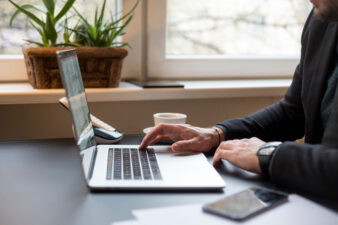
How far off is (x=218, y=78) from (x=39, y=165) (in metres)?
1.05

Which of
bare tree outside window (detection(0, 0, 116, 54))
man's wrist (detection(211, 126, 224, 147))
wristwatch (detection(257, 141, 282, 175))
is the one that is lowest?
man's wrist (detection(211, 126, 224, 147))

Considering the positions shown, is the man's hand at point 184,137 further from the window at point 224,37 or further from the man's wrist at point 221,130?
the window at point 224,37

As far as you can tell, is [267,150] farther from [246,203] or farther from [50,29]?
[50,29]

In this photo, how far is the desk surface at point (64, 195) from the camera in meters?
0.76

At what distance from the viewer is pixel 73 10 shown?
1.67 metres

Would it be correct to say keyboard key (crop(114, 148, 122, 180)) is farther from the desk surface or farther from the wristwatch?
the wristwatch

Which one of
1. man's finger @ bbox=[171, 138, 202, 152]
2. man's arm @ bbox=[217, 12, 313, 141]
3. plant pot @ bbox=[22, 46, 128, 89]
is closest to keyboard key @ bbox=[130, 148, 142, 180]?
man's finger @ bbox=[171, 138, 202, 152]

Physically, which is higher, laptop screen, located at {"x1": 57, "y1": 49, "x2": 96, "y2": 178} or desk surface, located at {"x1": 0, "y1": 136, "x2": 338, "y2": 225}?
laptop screen, located at {"x1": 57, "y1": 49, "x2": 96, "y2": 178}

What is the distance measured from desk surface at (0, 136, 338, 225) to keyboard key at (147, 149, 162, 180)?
3.0 inches

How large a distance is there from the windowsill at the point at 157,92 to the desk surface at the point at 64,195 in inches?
14.9

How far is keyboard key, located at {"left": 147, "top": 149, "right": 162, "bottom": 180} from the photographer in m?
0.93

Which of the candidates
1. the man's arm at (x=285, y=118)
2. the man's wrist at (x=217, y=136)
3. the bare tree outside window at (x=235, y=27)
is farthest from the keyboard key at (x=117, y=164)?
the bare tree outside window at (x=235, y=27)

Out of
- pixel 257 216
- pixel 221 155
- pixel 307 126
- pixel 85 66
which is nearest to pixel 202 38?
pixel 85 66

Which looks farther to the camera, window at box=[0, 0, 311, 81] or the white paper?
window at box=[0, 0, 311, 81]
